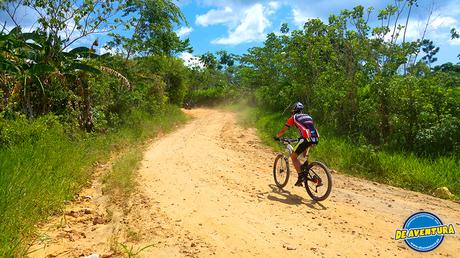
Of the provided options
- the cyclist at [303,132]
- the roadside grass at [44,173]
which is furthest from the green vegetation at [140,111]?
the cyclist at [303,132]

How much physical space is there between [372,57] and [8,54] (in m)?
10.9

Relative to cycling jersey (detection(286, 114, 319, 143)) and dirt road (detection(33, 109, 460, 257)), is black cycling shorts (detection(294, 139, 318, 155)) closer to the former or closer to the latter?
cycling jersey (detection(286, 114, 319, 143))

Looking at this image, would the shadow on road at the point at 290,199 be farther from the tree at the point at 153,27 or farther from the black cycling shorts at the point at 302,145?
the tree at the point at 153,27

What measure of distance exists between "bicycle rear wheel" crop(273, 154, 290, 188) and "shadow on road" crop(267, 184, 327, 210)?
0.75 ft

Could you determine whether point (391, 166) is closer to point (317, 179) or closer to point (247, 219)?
point (317, 179)

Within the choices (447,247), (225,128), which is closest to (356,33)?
(225,128)

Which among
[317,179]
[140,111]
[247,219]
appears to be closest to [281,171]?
[317,179]

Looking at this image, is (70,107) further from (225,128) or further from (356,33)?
(356,33)

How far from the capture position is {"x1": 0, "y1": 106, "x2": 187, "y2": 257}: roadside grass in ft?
15.7

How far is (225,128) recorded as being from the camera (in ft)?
59.9

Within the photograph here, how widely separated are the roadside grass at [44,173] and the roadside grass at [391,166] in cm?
536

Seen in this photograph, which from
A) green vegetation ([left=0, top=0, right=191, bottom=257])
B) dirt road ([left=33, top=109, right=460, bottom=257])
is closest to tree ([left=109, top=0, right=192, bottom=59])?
green vegetation ([left=0, top=0, right=191, bottom=257])

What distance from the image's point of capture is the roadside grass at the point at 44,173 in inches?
189

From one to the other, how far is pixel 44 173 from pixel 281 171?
4.57m
